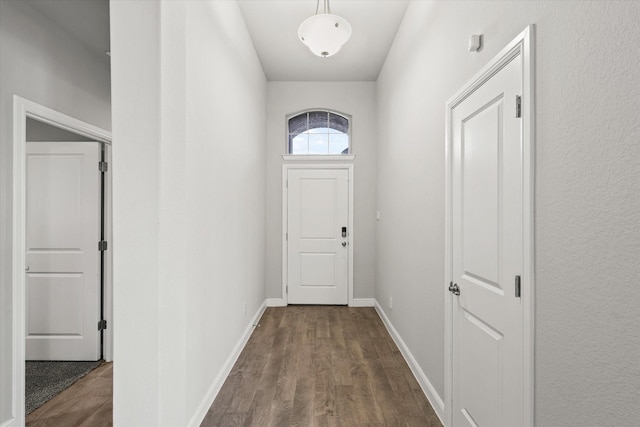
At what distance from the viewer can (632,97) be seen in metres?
0.84

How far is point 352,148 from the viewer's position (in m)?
4.72

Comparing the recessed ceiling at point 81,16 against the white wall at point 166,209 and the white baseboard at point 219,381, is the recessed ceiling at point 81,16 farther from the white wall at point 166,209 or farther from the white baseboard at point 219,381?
the white baseboard at point 219,381

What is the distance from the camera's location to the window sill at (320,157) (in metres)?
4.68

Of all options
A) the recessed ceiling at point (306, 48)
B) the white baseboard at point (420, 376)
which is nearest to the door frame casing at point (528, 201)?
the white baseboard at point (420, 376)

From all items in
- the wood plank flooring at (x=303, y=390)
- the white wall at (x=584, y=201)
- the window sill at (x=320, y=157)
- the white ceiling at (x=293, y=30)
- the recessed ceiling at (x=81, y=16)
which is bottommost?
the wood plank flooring at (x=303, y=390)

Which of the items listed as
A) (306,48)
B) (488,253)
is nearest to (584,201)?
(488,253)

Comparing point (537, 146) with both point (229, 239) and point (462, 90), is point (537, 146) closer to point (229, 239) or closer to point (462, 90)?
point (462, 90)

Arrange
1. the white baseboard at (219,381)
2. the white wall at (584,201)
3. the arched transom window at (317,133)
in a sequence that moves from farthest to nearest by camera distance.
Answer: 1. the arched transom window at (317,133)
2. the white baseboard at (219,381)
3. the white wall at (584,201)

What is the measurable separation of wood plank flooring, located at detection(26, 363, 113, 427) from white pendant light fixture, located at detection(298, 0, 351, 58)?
2.90 metres

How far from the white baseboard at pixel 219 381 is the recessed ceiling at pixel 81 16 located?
2.72 metres

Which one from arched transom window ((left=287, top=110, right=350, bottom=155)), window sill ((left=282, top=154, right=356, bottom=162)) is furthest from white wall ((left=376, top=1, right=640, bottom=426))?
arched transom window ((left=287, top=110, right=350, bottom=155))

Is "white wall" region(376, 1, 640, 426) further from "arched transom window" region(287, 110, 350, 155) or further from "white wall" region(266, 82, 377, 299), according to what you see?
"arched transom window" region(287, 110, 350, 155)

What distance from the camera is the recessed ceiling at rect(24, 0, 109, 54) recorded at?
2250 millimetres

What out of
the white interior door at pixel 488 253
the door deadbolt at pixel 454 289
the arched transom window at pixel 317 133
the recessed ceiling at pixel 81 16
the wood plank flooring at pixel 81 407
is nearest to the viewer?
the white interior door at pixel 488 253
